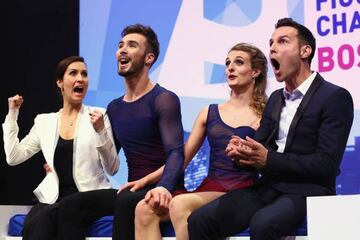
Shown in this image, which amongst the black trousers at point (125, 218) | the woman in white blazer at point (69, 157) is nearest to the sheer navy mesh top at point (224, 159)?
the black trousers at point (125, 218)

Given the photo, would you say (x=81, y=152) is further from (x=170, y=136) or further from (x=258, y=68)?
(x=258, y=68)

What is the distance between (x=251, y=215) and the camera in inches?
117

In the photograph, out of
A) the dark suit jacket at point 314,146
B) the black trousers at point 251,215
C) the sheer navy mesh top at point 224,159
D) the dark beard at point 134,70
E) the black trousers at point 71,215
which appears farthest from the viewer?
the dark beard at point 134,70

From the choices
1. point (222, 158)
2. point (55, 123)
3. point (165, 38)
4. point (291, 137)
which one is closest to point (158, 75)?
point (165, 38)

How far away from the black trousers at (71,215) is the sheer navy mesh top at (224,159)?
54 centimetres

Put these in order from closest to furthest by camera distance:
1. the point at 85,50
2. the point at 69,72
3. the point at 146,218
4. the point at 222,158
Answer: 1. the point at 146,218
2. the point at 222,158
3. the point at 69,72
4. the point at 85,50

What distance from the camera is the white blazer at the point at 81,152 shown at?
11.9ft

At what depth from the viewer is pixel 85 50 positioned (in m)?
5.21

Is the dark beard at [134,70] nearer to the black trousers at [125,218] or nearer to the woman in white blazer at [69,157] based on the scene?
the woman in white blazer at [69,157]

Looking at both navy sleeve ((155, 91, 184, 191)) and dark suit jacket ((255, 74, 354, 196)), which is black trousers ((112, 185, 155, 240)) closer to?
navy sleeve ((155, 91, 184, 191))

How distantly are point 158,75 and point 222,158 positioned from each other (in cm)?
161

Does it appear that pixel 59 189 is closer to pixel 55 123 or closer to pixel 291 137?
pixel 55 123

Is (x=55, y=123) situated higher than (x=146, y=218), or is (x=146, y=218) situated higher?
(x=55, y=123)

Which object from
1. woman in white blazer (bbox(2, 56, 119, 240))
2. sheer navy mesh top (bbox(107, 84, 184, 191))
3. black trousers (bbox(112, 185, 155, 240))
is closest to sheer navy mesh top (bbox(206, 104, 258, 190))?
sheer navy mesh top (bbox(107, 84, 184, 191))
